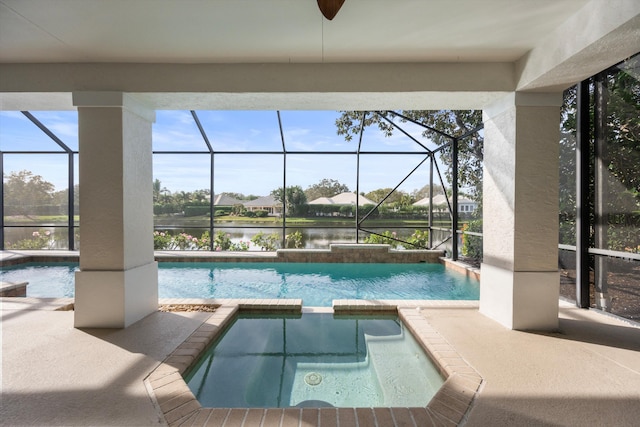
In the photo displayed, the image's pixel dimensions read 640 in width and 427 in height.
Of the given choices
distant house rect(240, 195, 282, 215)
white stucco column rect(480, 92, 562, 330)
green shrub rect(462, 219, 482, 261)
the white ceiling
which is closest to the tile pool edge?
white stucco column rect(480, 92, 562, 330)

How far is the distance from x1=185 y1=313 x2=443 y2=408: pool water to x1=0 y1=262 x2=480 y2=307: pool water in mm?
1411

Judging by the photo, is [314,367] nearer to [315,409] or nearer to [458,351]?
[315,409]

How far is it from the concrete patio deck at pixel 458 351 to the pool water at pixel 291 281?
1.79 m

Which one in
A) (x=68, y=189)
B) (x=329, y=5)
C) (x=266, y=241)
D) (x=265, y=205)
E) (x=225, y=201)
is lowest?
(x=266, y=241)

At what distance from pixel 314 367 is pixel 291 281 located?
3567 mm

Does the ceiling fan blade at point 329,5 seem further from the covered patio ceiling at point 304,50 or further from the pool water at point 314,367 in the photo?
the pool water at point 314,367

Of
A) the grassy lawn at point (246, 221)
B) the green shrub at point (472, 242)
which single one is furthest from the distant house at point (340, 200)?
the green shrub at point (472, 242)

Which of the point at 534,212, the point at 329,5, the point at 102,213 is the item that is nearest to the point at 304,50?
the point at 329,5

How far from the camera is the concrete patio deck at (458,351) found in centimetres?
182

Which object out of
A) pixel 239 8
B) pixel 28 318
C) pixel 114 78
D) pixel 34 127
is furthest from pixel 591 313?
pixel 34 127

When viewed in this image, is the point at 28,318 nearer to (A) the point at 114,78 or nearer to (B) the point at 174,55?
(A) the point at 114,78

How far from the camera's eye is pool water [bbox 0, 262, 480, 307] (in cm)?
522

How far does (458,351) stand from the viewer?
259cm

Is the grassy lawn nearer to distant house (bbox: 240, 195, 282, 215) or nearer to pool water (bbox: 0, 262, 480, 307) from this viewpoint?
distant house (bbox: 240, 195, 282, 215)
